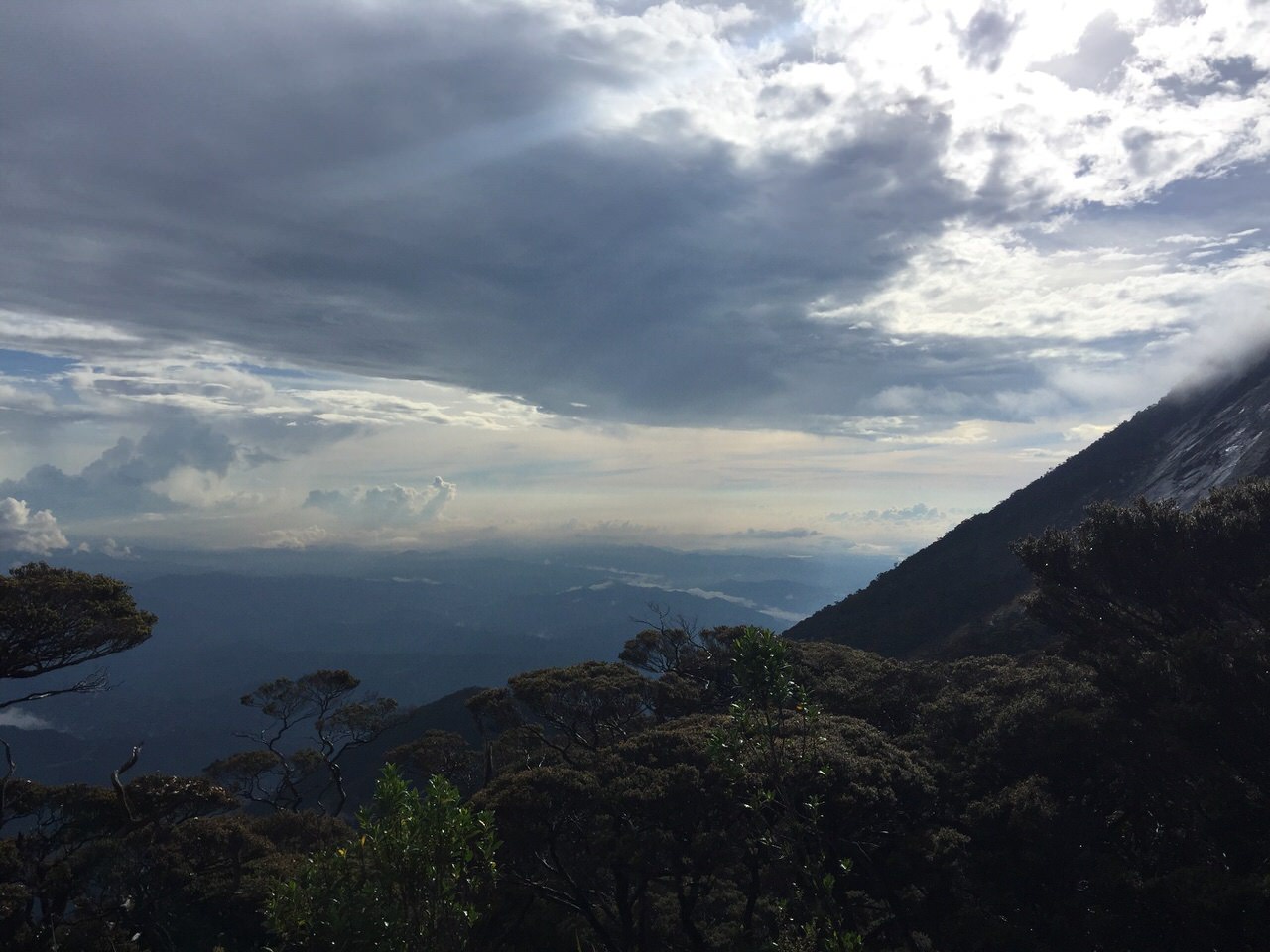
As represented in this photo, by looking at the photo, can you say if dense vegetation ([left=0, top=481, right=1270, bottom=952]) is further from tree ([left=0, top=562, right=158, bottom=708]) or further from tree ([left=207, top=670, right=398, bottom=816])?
tree ([left=207, top=670, right=398, bottom=816])

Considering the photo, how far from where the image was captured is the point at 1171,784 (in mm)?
15945

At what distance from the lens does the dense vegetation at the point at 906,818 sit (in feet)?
43.5

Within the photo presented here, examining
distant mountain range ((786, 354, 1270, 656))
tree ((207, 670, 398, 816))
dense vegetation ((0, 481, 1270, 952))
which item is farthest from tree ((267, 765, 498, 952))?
distant mountain range ((786, 354, 1270, 656))

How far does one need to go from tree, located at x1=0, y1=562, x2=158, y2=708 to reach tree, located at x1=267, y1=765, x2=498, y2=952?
43.4ft

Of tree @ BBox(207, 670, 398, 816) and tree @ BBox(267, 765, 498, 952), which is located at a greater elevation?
tree @ BBox(267, 765, 498, 952)

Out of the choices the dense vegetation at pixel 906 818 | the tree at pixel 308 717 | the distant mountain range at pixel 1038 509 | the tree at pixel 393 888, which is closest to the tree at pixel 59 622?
the dense vegetation at pixel 906 818

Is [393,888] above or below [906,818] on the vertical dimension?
above

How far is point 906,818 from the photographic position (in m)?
17.5

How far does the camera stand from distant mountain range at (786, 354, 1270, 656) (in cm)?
5103

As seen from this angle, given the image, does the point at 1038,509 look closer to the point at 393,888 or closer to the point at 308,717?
the point at 308,717

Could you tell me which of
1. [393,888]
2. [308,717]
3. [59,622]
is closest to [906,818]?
[393,888]

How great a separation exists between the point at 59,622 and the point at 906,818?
2152 cm

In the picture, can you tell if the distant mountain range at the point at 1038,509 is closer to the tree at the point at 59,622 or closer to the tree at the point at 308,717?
the tree at the point at 308,717

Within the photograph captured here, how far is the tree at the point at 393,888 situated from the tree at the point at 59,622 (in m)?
13.2
